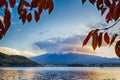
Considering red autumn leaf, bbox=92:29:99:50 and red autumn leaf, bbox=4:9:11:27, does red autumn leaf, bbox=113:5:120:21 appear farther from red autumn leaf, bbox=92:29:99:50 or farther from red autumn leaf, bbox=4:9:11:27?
red autumn leaf, bbox=4:9:11:27

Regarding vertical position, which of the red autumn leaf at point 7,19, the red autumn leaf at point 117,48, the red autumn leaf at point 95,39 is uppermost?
the red autumn leaf at point 7,19

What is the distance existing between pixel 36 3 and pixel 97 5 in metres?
0.78

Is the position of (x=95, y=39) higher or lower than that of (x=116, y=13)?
lower

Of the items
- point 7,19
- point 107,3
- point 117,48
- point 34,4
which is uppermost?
point 107,3

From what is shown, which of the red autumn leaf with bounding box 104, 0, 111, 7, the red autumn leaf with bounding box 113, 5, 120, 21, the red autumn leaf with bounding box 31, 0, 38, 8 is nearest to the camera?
the red autumn leaf with bounding box 113, 5, 120, 21

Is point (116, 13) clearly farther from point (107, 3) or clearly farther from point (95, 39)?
point (107, 3)

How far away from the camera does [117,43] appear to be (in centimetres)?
329

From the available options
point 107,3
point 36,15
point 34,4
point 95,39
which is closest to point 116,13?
point 95,39

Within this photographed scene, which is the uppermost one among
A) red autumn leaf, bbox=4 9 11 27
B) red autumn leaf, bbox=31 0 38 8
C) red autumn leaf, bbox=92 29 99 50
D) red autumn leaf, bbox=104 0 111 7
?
red autumn leaf, bbox=104 0 111 7

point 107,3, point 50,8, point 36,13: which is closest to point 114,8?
point 107,3

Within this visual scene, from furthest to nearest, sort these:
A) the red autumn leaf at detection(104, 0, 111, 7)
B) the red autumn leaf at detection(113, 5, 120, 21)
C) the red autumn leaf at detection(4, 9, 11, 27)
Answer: the red autumn leaf at detection(104, 0, 111, 7)
the red autumn leaf at detection(113, 5, 120, 21)
the red autumn leaf at detection(4, 9, 11, 27)

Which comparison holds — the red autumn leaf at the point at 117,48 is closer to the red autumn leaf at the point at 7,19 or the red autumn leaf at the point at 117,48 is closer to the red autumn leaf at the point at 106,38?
the red autumn leaf at the point at 106,38

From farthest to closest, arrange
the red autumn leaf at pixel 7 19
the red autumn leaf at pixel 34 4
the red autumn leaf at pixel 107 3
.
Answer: the red autumn leaf at pixel 107 3 < the red autumn leaf at pixel 34 4 < the red autumn leaf at pixel 7 19

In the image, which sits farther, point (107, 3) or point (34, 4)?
point (107, 3)
